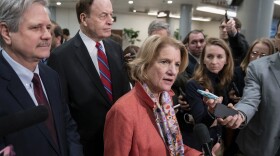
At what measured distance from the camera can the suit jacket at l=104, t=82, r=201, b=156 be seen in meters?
1.50

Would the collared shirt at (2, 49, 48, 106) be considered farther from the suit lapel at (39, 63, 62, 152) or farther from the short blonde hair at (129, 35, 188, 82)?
the short blonde hair at (129, 35, 188, 82)

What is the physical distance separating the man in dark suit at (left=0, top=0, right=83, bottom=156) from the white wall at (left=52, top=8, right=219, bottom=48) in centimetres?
1406

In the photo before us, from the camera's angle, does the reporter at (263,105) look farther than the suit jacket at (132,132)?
Yes

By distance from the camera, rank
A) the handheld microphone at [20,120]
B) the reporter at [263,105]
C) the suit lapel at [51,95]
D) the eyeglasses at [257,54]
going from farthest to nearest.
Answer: the eyeglasses at [257,54]
the reporter at [263,105]
the suit lapel at [51,95]
the handheld microphone at [20,120]

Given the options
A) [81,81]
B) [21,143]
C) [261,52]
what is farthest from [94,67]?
[261,52]

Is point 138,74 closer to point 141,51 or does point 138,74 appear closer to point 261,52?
point 141,51

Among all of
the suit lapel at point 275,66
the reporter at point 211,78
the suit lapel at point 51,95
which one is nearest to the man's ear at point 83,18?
the suit lapel at point 51,95

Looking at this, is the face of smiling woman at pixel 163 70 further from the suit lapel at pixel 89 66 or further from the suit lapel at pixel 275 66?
the suit lapel at pixel 275 66

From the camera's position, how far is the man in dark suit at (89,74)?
6.32 feet

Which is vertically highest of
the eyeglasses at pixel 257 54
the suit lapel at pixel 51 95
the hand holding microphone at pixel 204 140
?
the eyeglasses at pixel 257 54

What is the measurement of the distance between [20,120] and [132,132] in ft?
3.11

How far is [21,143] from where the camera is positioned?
45.3 inches

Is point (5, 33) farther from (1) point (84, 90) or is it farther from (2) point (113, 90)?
(2) point (113, 90)

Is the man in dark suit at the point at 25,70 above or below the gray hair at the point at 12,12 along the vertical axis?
below
